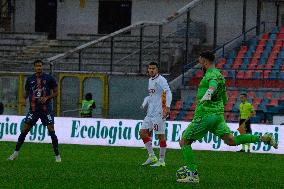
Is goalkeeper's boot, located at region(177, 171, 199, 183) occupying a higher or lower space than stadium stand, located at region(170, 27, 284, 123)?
lower

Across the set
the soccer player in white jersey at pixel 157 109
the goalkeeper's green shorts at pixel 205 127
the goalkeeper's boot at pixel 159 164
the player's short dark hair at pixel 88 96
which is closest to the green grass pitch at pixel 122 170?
the goalkeeper's boot at pixel 159 164

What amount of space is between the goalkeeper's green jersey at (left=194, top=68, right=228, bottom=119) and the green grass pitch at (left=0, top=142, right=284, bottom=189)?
3.79 ft

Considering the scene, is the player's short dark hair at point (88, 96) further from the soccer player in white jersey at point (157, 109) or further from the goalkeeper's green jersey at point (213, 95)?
the goalkeeper's green jersey at point (213, 95)

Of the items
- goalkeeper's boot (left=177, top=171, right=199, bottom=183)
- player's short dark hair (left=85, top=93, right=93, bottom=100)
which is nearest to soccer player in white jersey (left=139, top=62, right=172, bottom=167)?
goalkeeper's boot (left=177, top=171, right=199, bottom=183)

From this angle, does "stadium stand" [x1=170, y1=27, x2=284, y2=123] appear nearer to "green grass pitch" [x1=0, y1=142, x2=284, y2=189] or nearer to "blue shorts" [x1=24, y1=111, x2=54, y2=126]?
"green grass pitch" [x1=0, y1=142, x2=284, y2=189]

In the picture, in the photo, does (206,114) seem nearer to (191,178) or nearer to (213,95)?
(213,95)

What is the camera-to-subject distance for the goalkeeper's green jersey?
16438mm

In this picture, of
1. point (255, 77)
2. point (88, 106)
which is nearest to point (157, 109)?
point (88, 106)

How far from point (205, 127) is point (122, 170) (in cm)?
295

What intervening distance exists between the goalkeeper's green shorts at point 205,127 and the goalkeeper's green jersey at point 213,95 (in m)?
0.08

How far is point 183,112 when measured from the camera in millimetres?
37938

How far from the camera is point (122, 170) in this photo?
19109 mm

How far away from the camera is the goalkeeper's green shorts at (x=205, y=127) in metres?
16.7

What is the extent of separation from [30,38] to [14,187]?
31208 millimetres
